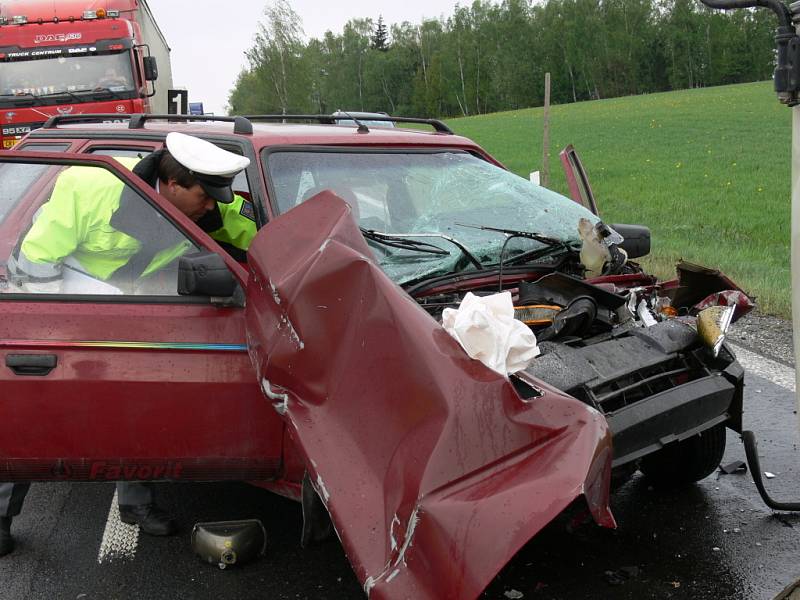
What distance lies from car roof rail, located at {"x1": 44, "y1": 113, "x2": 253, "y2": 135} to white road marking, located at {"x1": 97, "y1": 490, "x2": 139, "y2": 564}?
182 centimetres

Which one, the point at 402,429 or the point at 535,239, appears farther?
the point at 535,239

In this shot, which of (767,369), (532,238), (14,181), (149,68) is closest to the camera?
(14,181)

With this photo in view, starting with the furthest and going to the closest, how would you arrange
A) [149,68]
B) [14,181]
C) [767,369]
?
1. [149,68]
2. [767,369]
3. [14,181]

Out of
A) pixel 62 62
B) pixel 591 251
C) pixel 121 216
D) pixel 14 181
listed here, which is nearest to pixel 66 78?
pixel 62 62

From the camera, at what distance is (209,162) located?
3.49 m

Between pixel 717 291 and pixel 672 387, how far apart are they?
0.81m

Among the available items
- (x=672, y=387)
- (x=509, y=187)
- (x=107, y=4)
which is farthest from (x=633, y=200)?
(x=672, y=387)

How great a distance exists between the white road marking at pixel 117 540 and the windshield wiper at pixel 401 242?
1.65 metres

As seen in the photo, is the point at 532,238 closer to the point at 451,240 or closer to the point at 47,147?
the point at 451,240

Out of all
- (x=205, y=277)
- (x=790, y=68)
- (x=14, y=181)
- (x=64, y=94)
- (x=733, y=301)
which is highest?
(x=64, y=94)

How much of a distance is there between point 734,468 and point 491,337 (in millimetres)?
2369

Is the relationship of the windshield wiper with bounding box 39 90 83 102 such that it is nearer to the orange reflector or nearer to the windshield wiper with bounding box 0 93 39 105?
the windshield wiper with bounding box 0 93 39 105

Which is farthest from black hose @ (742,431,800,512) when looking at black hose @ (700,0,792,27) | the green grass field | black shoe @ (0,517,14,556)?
the green grass field

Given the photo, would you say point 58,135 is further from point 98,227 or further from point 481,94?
point 481,94
